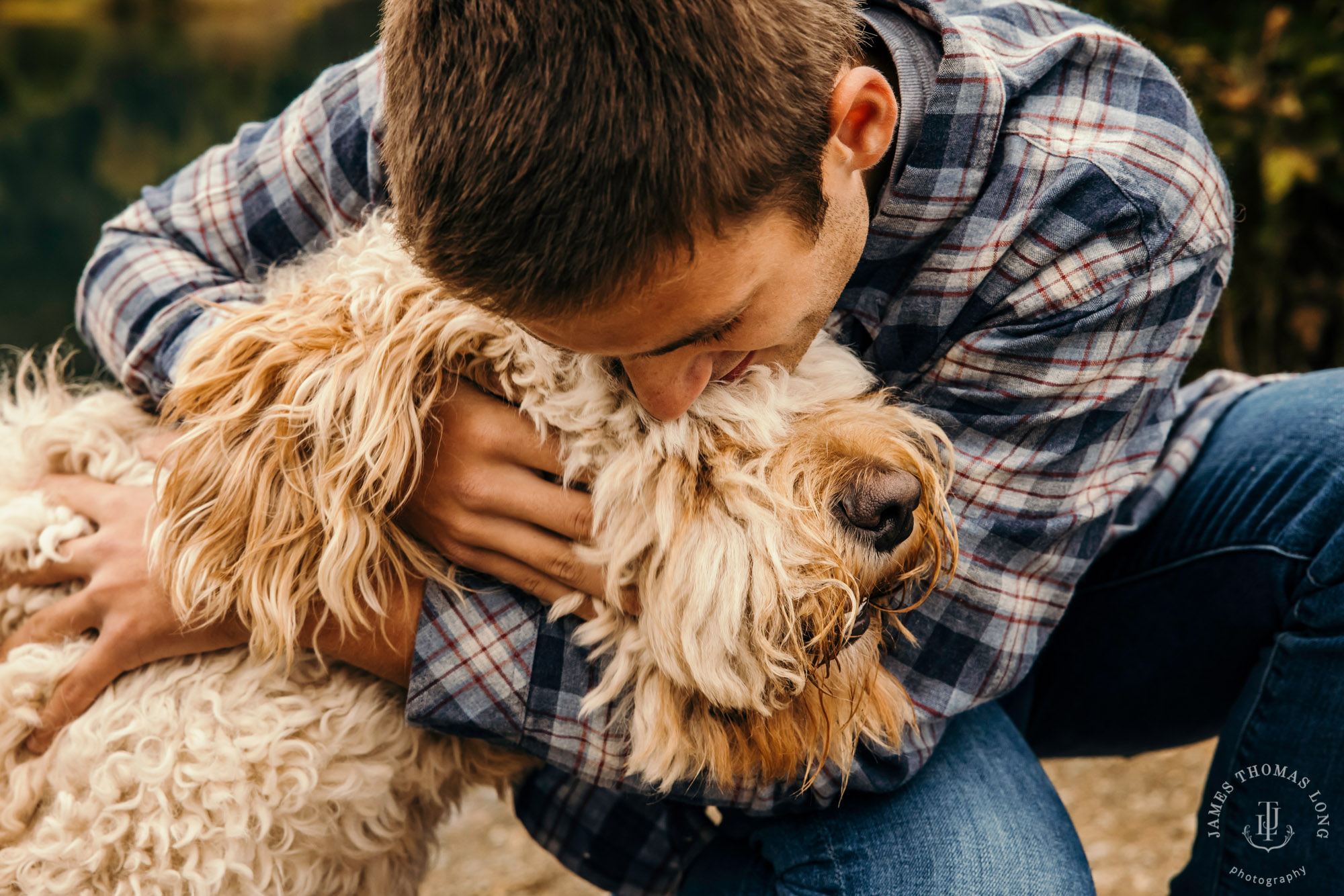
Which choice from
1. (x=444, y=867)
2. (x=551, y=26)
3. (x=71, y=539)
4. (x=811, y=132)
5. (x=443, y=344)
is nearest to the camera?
(x=551, y=26)

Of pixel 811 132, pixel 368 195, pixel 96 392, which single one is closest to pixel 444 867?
pixel 96 392

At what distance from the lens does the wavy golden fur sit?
1.44 meters

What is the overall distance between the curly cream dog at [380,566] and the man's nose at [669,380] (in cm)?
5

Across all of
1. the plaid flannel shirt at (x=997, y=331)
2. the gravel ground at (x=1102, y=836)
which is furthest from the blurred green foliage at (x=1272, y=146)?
the plaid flannel shirt at (x=997, y=331)

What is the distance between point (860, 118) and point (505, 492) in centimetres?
74

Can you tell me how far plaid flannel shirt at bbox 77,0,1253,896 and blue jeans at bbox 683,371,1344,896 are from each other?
0.11 meters

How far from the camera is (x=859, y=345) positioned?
1.77 metres

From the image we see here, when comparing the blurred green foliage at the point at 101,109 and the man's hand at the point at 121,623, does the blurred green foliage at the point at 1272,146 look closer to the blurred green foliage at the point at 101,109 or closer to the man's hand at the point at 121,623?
the blurred green foliage at the point at 101,109

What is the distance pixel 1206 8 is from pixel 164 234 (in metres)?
3.43

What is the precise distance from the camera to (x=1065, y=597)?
5.83ft

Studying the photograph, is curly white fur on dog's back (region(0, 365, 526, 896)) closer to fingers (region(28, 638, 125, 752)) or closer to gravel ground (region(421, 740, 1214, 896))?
fingers (region(28, 638, 125, 752))

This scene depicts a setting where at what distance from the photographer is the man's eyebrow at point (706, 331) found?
52.7 inches

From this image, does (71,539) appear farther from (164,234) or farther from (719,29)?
(719,29)

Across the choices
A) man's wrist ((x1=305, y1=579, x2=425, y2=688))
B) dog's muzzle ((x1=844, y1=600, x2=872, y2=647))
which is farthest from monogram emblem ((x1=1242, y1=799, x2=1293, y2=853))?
man's wrist ((x1=305, y1=579, x2=425, y2=688))
